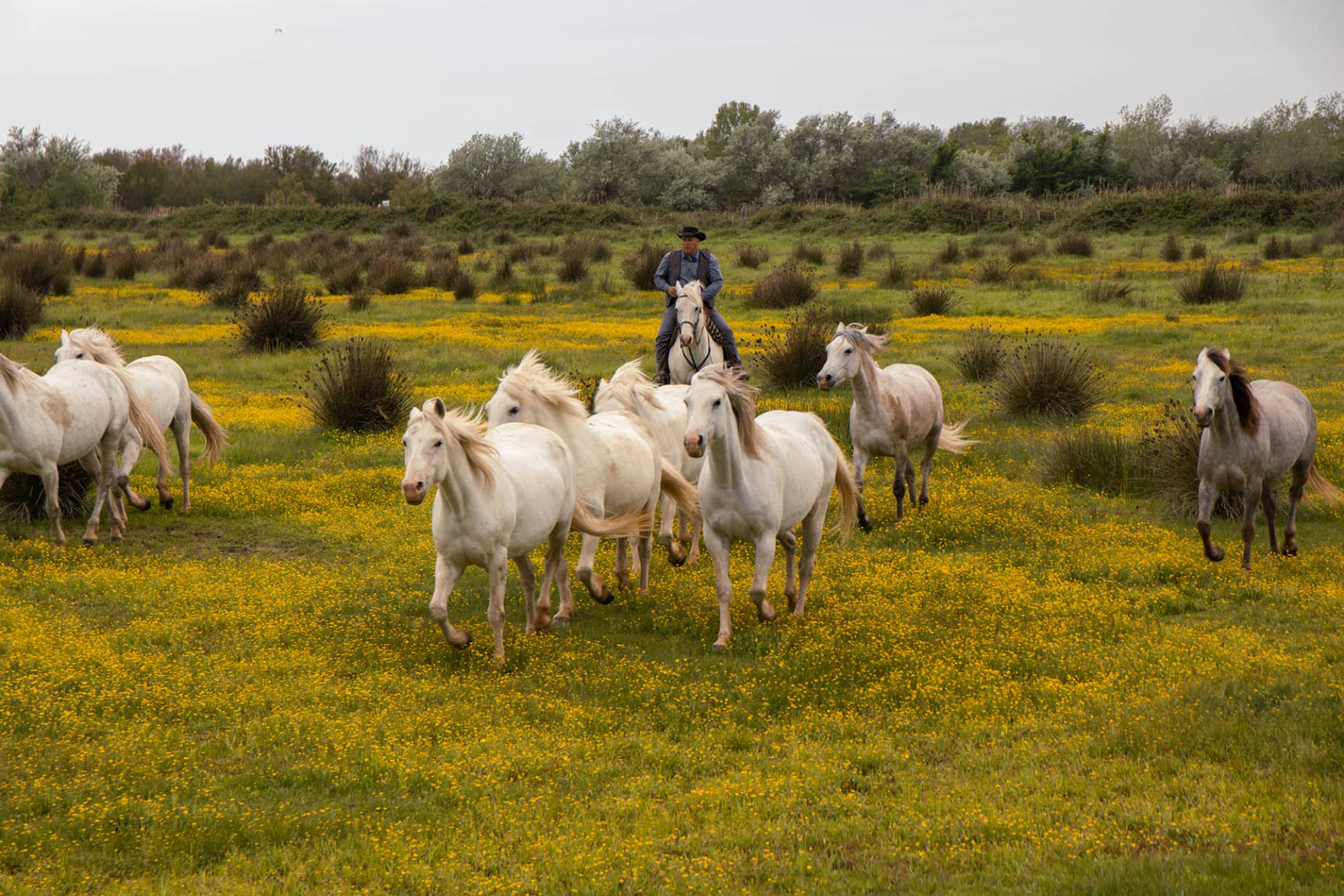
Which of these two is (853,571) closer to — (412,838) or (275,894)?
(412,838)

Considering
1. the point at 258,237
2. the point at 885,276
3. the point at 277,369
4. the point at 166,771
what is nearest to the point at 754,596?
the point at 166,771

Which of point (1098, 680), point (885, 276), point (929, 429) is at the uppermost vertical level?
point (885, 276)

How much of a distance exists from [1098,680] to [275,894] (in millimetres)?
5115

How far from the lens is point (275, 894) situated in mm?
4527

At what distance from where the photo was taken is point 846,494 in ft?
30.1

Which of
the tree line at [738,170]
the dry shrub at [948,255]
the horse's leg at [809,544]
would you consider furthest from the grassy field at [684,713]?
the tree line at [738,170]

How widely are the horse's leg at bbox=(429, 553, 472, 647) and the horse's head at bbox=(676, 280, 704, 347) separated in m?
5.20

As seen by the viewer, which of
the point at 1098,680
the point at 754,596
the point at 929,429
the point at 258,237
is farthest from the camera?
the point at 258,237

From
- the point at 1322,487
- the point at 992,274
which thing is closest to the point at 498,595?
the point at 1322,487

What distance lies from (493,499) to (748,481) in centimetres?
183

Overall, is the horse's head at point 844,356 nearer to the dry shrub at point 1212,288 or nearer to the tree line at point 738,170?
the dry shrub at point 1212,288

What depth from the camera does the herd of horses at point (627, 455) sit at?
7.02m

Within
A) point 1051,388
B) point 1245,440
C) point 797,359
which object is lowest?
point 1051,388

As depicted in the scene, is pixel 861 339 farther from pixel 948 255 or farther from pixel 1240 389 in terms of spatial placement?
pixel 948 255
